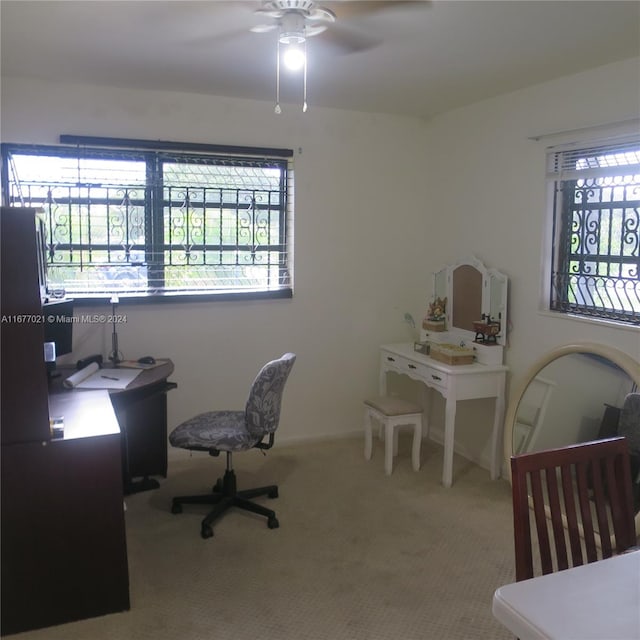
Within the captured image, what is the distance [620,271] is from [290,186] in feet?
6.97

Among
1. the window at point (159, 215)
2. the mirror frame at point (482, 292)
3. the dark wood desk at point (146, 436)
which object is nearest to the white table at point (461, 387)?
the mirror frame at point (482, 292)

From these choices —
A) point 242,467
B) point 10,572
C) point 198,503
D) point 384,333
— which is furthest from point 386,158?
point 10,572

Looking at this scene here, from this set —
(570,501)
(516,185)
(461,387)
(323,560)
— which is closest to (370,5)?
(516,185)

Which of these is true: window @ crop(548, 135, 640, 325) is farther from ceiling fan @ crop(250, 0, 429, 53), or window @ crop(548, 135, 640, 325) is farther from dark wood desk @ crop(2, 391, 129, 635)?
dark wood desk @ crop(2, 391, 129, 635)

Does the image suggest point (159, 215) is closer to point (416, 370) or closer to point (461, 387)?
point (416, 370)

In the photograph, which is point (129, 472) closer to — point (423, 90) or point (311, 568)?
Answer: point (311, 568)

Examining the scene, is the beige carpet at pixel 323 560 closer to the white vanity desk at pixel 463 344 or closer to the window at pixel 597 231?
the white vanity desk at pixel 463 344

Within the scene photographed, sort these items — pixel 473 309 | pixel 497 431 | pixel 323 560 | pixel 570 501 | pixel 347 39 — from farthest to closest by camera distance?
pixel 473 309 → pixel 497 431 → pixel 323 560 → pixel 347 39 → pixel 570 501

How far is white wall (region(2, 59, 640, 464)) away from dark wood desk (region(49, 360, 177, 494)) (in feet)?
1.00

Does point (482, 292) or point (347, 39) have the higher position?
point (347, 39)

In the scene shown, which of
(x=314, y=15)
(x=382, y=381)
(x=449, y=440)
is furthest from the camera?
(x=382, y=381)

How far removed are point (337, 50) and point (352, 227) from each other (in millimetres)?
1596

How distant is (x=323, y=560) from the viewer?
274 centimetres

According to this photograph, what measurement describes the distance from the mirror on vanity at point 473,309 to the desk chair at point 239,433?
52.1 inches
